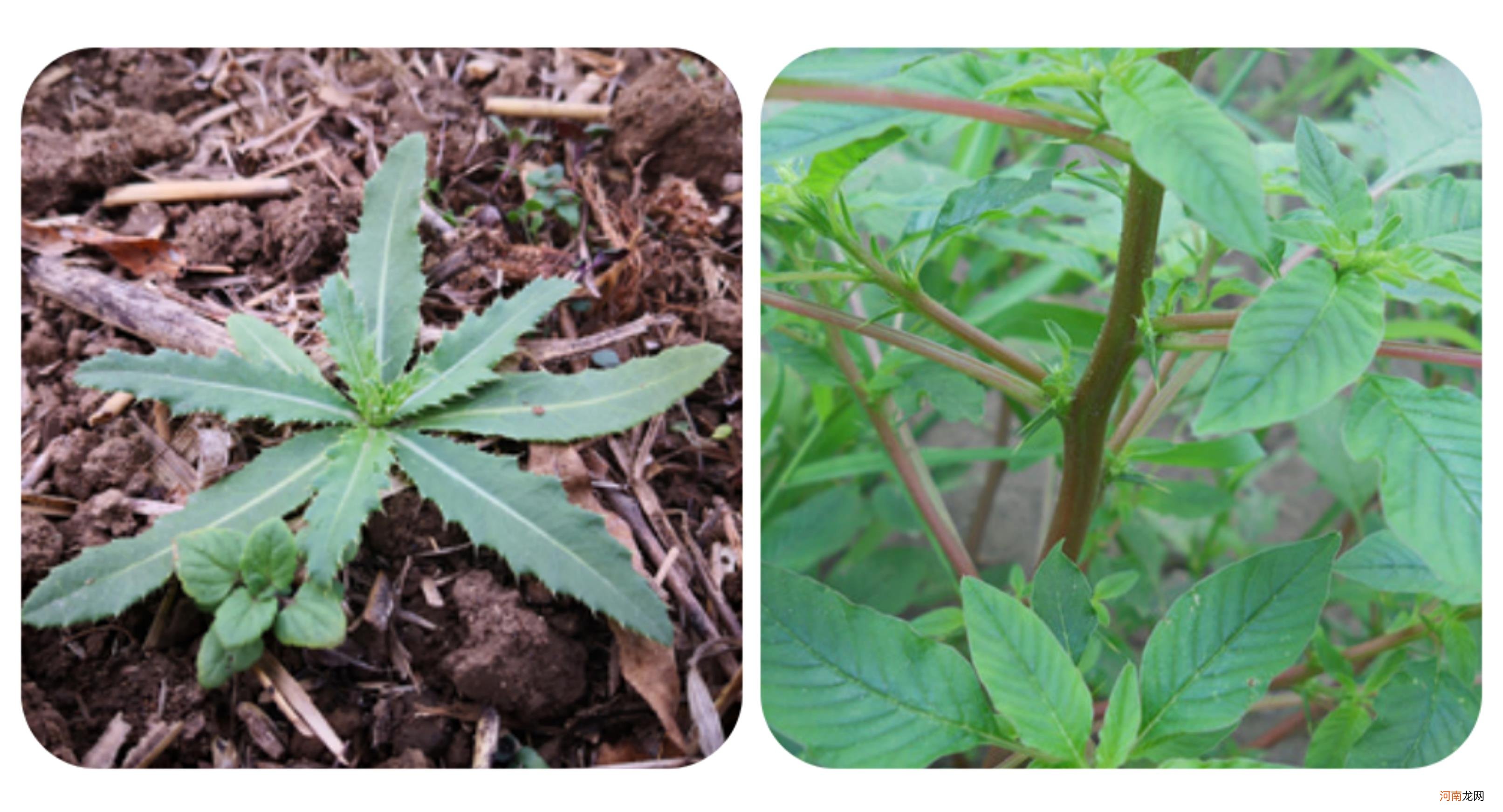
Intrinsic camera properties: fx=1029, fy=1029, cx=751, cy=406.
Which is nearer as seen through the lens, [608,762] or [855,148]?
[855,148]

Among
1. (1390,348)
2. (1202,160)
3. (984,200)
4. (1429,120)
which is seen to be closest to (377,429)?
(984,200)

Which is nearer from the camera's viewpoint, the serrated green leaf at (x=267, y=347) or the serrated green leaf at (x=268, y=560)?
the serrated green leaf at (x=268, y=560)

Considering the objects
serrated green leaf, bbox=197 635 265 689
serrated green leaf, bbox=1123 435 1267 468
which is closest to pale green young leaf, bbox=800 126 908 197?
serrated green leaf, bbox=1123 435 1267 468

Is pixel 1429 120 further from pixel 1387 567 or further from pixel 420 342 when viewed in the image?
pixel 420 342

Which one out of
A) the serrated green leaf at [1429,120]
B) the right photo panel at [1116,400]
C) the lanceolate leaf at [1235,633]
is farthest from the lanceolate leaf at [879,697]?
the serrated green leaf at [1429,120]

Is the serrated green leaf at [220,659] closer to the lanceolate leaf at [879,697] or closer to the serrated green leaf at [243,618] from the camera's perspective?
the serrated green leaf at [243,618]

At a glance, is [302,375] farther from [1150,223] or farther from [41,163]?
[1150,223]

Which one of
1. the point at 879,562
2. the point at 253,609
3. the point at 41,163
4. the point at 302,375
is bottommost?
the point at 879,562

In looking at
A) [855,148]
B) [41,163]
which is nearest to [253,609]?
[41,163]
